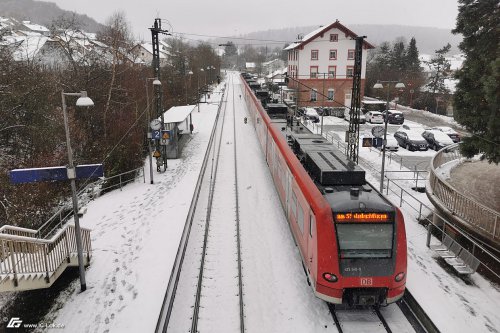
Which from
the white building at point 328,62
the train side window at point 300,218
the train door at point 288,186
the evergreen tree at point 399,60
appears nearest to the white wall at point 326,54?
the white building at point 328,62

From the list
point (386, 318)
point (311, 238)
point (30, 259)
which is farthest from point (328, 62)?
point (30, 259)

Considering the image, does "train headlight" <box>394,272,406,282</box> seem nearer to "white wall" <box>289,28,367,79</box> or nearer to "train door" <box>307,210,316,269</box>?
"train door" <box>307,210,316,269</box>

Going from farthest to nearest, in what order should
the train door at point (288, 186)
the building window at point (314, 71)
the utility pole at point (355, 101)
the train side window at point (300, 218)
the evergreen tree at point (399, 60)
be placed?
the evergreen tree at point (399, 60) < the building window at point (314, 71) < the utility pole at point (355, 101) < the train door at point (288, 186) < the train side window at point (300, 218)

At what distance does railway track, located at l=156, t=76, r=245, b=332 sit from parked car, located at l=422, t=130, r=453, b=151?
17.3 m

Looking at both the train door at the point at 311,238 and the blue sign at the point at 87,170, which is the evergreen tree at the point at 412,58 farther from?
the blue sign at the point at 87,170

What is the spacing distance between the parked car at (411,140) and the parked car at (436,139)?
1005mm

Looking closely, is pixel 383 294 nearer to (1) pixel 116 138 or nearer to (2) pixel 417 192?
(2) pixel 417 192

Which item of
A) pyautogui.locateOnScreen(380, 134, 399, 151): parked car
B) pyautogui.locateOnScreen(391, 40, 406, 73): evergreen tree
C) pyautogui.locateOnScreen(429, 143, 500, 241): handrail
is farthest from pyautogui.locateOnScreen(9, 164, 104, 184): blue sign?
pyautogui.locateOnScreen(391, 40, 406, 73): evergreen tree

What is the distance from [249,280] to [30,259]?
19.3 ft

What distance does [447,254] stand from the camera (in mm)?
12391

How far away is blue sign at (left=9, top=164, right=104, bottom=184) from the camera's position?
10.2 meters

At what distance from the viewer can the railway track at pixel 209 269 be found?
32.8 feet

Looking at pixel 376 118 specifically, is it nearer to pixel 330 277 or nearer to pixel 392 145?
pixel 392 145

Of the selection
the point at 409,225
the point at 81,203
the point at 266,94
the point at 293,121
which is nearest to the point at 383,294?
the point at 409,225
